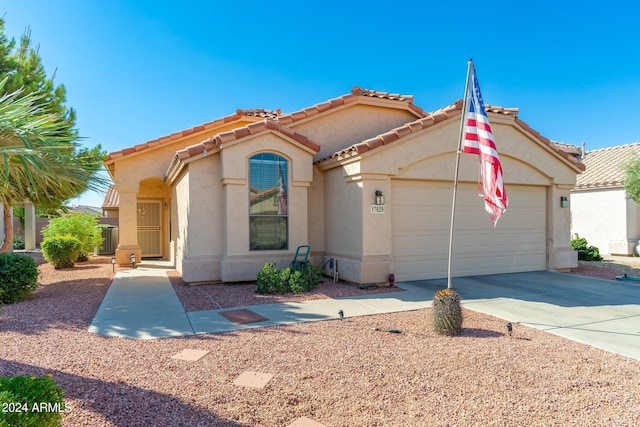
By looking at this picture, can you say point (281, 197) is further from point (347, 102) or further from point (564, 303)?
point (564, 303)

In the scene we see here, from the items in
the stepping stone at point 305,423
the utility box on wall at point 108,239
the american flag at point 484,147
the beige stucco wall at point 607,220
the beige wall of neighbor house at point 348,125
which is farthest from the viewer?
the utility box on wall at point 108,239

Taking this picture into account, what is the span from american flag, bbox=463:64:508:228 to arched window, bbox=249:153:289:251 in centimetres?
545

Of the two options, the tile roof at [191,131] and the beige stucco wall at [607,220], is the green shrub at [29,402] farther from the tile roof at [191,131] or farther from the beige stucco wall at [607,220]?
the beige stucco wall at [607,220]

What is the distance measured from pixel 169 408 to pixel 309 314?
12.2 ft

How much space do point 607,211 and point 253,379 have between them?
21.1 m

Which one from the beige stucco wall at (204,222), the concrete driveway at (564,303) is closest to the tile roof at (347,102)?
the beige stucco wall at (204,222)

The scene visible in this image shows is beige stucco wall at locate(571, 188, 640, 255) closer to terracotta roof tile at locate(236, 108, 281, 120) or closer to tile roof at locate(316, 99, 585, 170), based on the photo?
tile roof at locate(316, 99, 585, 170)

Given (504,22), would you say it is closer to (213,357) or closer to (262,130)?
(262,130)

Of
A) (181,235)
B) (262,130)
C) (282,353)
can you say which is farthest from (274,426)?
(181,235)

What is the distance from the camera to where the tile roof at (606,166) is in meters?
18.9

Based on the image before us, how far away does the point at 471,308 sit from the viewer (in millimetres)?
7609

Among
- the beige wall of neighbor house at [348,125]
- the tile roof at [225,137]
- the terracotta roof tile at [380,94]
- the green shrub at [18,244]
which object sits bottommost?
the green shrub at [18,244]

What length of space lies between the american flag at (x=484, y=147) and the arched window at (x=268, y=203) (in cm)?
545

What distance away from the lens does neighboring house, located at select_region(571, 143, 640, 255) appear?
716 inches
